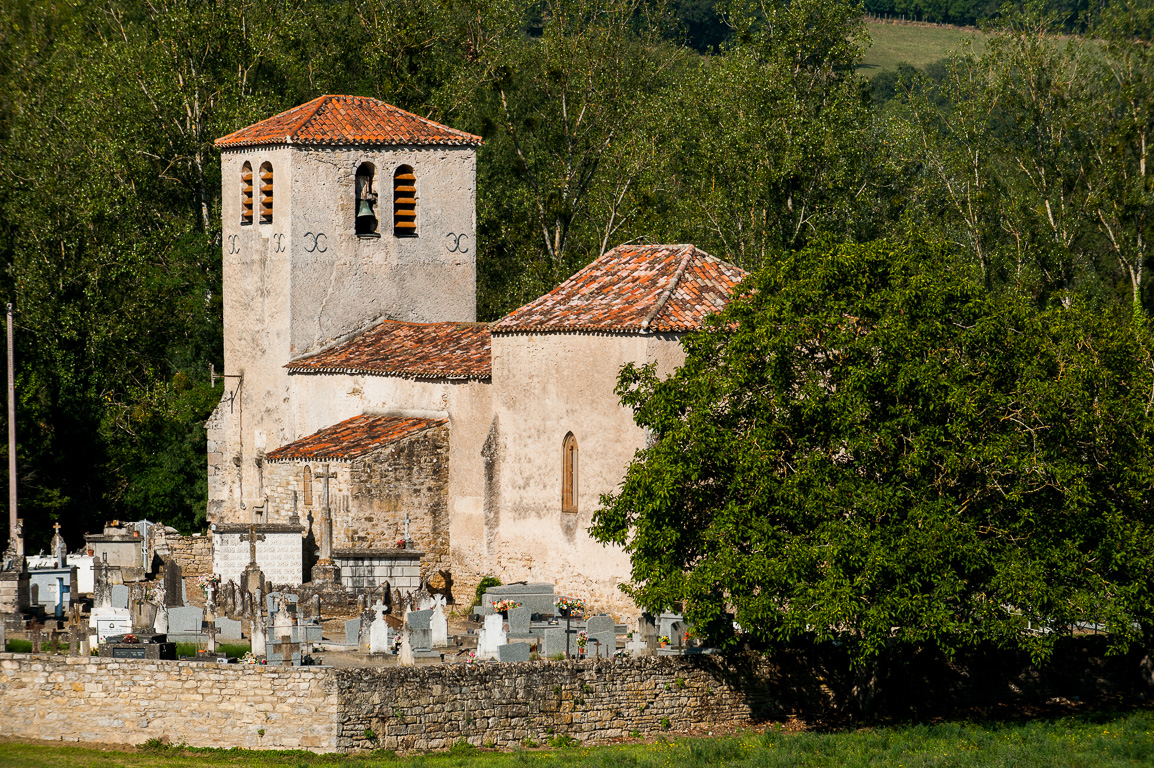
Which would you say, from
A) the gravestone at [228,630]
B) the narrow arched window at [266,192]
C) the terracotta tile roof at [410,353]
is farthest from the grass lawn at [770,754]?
the narrow arched window at [266,192]

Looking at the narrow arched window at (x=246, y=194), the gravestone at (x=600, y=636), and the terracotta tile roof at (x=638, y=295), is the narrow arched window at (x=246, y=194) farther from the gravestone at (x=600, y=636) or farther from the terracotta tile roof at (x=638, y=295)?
the gravestone at (x=600, y=636)

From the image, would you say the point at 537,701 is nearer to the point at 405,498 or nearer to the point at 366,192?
the point at 405,498

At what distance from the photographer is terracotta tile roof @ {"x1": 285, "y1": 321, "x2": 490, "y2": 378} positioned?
109 ft

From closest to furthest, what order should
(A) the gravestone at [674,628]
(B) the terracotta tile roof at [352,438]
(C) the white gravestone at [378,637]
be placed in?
(C) the white gravestone at [378,637] → (A) the gravestone at [674,628] → (B) the terracotta tile roof at [352,438]

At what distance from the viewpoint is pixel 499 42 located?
51531 millimetres

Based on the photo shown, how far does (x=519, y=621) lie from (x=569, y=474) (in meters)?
4.47

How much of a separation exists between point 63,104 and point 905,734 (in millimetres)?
34681

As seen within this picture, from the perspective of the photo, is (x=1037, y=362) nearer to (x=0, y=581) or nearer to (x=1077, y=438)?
(x=1077, y=438)

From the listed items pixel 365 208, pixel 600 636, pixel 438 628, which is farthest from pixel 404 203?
pixel 600 636

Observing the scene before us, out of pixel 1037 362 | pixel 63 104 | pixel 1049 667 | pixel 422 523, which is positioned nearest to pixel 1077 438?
pixel 1037 362

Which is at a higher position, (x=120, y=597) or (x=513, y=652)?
(x=120, y=597)

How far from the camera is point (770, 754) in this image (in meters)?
23.2

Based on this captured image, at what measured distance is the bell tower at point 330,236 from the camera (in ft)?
119

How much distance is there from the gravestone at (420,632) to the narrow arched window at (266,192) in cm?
1361
